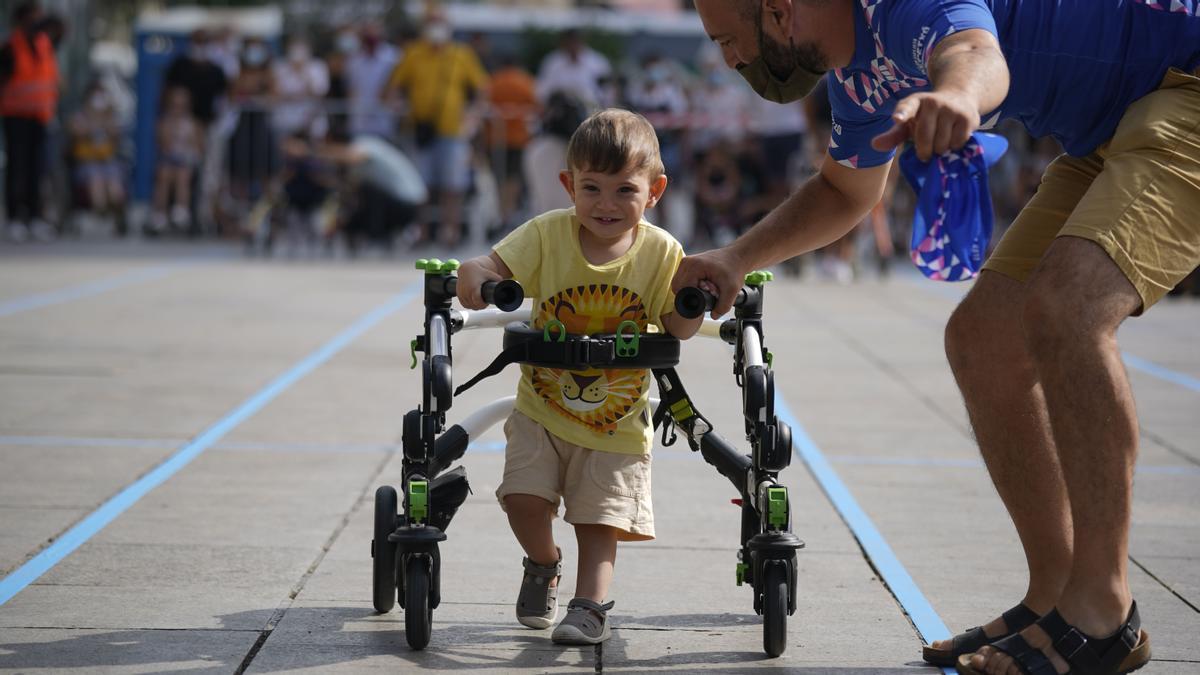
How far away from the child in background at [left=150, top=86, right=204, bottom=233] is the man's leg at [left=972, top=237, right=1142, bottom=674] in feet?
55.5

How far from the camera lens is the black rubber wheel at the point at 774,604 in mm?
4023

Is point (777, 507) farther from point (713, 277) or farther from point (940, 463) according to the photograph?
point (940, 463)

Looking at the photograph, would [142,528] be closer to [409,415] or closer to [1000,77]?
[409,415]

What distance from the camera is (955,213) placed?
3516 mm

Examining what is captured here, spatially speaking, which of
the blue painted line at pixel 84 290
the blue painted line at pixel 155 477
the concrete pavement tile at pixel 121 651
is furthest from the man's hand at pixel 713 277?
the blue painted line at pixel 84 290

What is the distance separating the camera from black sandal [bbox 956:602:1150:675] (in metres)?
3.62

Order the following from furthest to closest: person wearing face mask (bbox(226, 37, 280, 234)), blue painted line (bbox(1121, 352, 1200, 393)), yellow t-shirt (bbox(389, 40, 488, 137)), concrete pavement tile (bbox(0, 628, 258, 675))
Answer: person wearing face mask (bbox(226, 37, 280, 234)) → yellow t-shirt (bbox(389, 40, 488, 137)) → blue painted line (bbox(1121, 352, 1200, 393)) → concrete pavement tile (bbox(0, 628, 258, 675))

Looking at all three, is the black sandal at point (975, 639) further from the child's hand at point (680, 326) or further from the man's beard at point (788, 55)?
the man's beard at point (788, 55)

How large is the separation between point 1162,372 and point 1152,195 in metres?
6.71

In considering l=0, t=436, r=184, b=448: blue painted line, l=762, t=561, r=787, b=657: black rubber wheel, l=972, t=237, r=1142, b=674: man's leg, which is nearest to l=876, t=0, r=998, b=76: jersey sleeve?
l=972, t=237, r=1142, b=674: man's leg

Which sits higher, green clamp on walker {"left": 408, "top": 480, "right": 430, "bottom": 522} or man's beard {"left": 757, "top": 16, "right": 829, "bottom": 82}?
man's beard {"left": 757, "top": 16, "right": 829, "bottom": 82}

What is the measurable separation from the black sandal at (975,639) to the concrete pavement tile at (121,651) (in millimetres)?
1656

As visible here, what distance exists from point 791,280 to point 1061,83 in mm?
12140

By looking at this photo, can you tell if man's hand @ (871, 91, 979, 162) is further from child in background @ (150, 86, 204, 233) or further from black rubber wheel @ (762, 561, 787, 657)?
child in background @ (150, 86, 204, 233)
